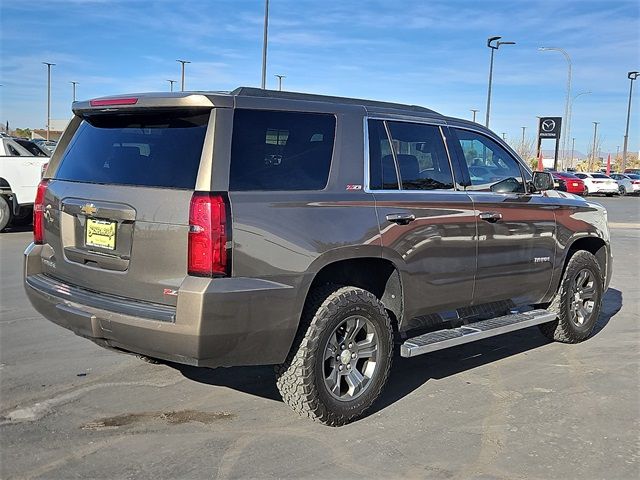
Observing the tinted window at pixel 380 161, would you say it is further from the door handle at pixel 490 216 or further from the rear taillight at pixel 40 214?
the rear taillight at pixel 40 214

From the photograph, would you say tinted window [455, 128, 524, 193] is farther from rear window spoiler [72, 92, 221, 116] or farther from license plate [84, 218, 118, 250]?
license plate [84, 218, 118, 250]

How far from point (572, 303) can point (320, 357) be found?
10.8 ft

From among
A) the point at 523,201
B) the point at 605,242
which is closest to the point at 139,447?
the point at 523,201

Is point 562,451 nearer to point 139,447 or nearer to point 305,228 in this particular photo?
point 305,228

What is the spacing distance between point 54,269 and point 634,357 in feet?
16.0

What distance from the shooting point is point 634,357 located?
5879 mm

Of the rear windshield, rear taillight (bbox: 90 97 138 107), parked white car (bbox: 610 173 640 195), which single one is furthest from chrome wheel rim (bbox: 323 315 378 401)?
parked white car (bbox: 610 173 640 195)

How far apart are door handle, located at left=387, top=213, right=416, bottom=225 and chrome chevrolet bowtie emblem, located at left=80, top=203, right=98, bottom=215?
183cm

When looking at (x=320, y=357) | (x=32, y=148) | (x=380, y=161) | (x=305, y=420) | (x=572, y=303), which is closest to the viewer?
(x=320, y=357)

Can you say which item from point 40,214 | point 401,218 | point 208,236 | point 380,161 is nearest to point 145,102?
point 208,236

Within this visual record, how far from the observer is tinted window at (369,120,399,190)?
4.39m

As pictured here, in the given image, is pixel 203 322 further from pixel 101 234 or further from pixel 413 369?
pixel 413 369

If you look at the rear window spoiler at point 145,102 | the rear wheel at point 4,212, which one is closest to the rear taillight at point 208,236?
the rear window spoiler at point 145,102

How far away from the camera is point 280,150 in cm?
393
